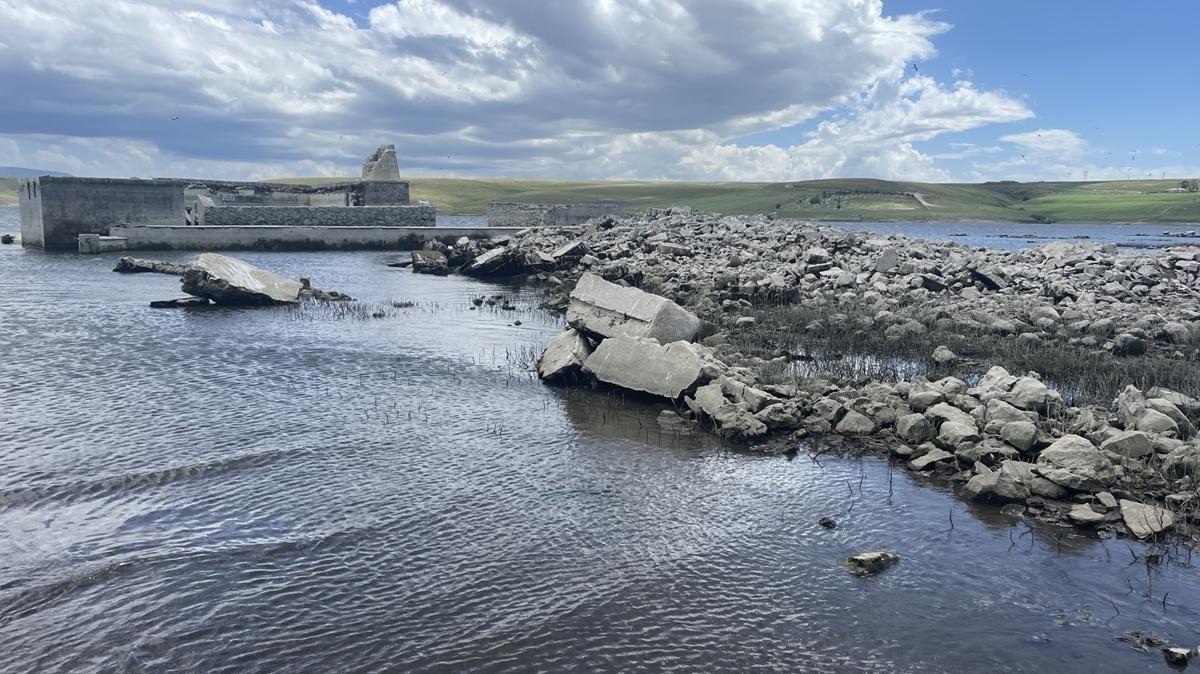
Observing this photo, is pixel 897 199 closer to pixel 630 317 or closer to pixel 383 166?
pixel 383 166

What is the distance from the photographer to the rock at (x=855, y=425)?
11.7 meters

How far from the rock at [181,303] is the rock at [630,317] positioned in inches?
521

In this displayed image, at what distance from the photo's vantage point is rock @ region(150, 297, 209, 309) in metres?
23.8

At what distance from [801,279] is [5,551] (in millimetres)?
21331

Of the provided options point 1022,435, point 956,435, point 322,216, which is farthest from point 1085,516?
point 322,216

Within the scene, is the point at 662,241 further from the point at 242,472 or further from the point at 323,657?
the point at 323,657

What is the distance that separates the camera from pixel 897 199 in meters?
144

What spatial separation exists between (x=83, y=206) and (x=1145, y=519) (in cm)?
4640

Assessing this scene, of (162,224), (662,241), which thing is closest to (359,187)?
A: (162,224)

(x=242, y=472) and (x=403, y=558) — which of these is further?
(x=242, y=472)

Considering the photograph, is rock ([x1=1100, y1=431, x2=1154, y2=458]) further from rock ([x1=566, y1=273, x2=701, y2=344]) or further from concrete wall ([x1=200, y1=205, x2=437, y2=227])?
concrete wall ([x1=200, y1=205, x2=437, y2=227])

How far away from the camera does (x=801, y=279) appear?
25344 millimetres

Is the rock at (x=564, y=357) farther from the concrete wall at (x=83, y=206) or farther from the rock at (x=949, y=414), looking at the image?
the concrete wall at (x=83, y=206)

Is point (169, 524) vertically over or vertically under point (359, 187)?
under
